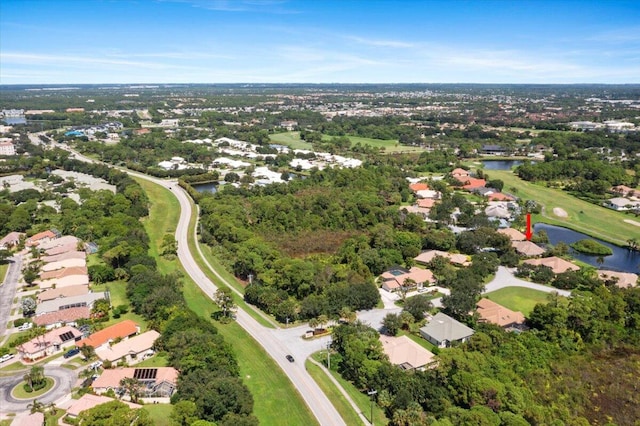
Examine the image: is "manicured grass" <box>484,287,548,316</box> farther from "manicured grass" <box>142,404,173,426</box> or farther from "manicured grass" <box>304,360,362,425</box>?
"manicured grass" <box>142,404,173,426</box>

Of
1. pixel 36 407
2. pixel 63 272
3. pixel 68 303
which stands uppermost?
pixel 63 272

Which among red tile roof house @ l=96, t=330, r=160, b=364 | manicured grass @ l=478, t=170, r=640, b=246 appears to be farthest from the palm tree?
manicured grass @ l=478, t=170, r=640, b=246

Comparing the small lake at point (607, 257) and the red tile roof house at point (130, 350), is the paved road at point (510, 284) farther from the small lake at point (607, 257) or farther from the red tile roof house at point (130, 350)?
the red tile roof house at point (130, 350)

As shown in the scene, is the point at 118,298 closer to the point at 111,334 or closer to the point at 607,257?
the point at 111,334

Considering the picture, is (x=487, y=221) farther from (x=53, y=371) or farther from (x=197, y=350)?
(x=53, y=371)

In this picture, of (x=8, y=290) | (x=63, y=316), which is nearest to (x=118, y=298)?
(x=63, y=316)

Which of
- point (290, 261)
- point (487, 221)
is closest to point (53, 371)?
point (290, 261)
